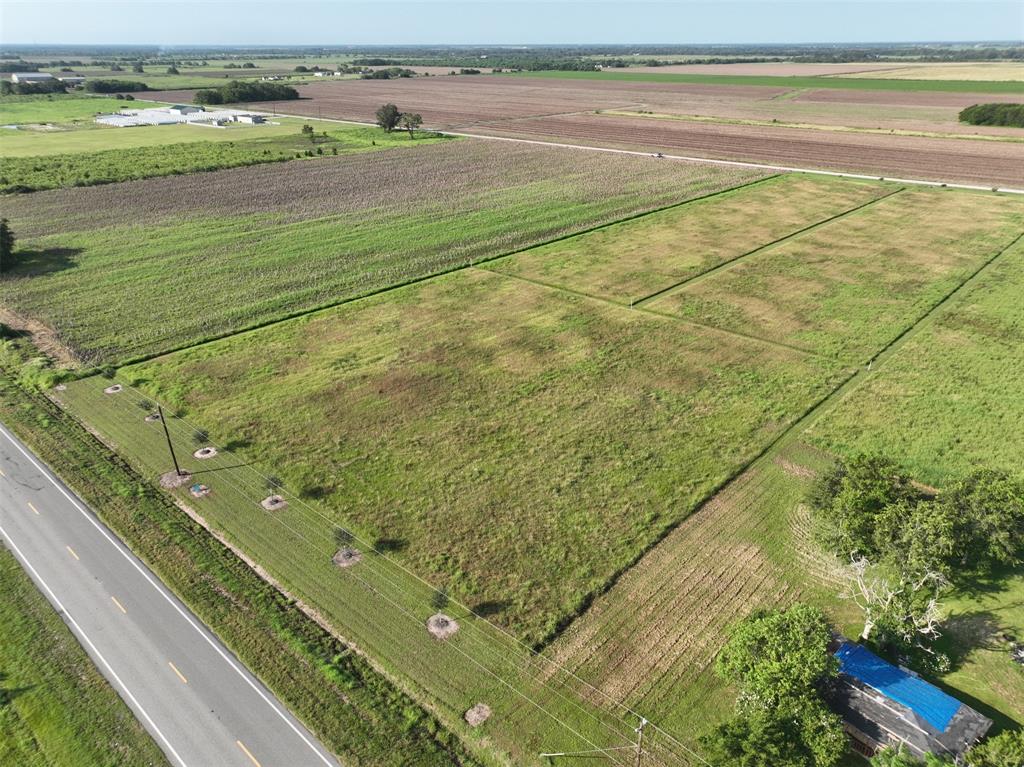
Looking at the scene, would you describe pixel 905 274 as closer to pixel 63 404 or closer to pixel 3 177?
pixel 63 404

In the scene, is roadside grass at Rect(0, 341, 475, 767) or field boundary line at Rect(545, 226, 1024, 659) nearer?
roadside grass at Rect(0, 341, 475, 767)

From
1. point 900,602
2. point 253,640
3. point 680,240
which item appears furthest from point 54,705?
point 680,240

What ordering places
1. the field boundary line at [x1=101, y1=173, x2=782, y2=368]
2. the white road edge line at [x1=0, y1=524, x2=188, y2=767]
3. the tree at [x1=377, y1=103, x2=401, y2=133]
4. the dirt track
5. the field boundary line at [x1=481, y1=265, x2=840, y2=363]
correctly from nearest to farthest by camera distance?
1. the white road edge line at [x1=0, y1=524, x2=188, y2=767]
2. the field boundary line at [x1=101, y1=173, x2=782, y2=368]
3. the field boundary line at [x1=481, y1=265, x2=840, y2=363]
4. the dirt track
5. the tree at [x1=377, y1=103, x2=401, y2=133]

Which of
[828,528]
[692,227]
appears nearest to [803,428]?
[828,528]

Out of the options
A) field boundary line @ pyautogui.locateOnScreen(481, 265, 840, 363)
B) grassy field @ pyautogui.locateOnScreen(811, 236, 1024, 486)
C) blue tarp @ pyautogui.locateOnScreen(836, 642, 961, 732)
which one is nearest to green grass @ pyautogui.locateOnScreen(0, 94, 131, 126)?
field boundary line @ pyautogui.locateOnScreen(481, 265, 840, 363)

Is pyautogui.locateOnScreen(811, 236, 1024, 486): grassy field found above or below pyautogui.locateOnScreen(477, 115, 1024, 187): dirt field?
below

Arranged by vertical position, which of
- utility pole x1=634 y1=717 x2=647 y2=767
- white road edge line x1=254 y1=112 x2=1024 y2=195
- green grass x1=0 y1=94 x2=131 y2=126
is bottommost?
utility pole x1=634 y1=717 x2=647 y2=767

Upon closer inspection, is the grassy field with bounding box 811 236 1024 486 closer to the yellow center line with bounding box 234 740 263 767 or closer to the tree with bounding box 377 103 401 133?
the yellow center line with bounding box 234 740 263 767

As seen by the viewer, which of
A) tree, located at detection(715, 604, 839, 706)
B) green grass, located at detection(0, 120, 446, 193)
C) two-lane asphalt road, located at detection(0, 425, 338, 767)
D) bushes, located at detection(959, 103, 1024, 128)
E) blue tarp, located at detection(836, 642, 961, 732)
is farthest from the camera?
bushes, located at detection(959, 103, 1024, 128)
